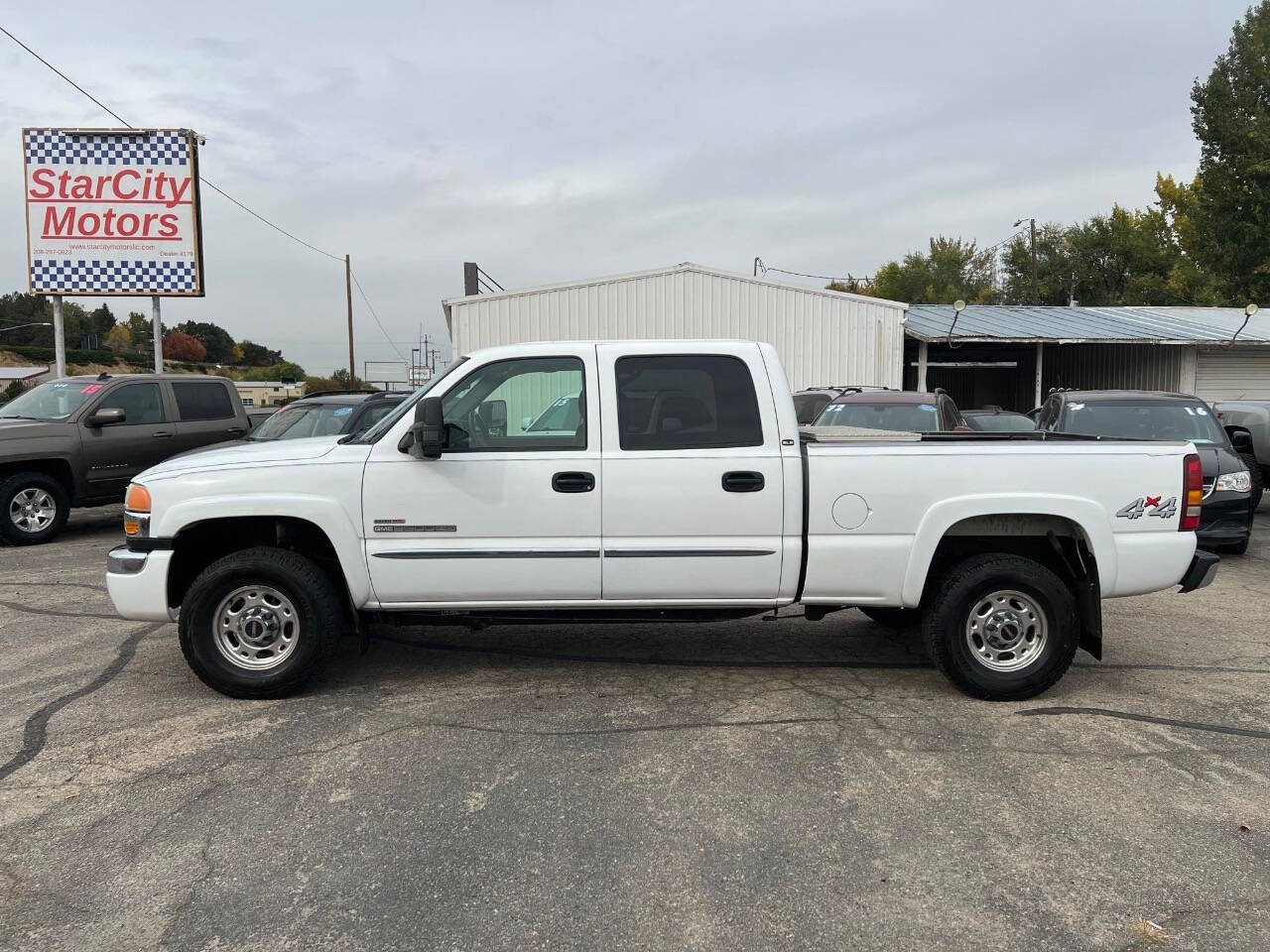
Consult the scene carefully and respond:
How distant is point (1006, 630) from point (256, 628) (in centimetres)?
399

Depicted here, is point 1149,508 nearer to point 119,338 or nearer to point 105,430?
point 105,430

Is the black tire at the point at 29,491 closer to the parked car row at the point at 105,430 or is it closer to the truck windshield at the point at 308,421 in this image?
the parked car row at the point at 105,430

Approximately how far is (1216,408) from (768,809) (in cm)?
1301

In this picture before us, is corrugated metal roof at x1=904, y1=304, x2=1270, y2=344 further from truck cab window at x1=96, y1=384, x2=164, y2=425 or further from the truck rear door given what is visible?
the truck rear door

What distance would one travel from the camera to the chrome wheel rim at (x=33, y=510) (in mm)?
10422

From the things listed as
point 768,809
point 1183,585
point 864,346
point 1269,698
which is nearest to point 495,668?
point 768,809

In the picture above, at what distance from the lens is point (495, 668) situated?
574 centimetres

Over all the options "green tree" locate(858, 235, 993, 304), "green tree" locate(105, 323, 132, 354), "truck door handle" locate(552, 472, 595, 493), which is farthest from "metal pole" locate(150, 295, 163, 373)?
"green tree" locate(105, 323, 132, 354)

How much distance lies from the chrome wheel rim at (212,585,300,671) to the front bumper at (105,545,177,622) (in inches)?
11.8

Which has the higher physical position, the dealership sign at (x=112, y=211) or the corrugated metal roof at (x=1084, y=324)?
the dealership sign at (x=112, y=211)

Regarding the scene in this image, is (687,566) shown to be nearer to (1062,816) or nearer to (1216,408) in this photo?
(1062,816)

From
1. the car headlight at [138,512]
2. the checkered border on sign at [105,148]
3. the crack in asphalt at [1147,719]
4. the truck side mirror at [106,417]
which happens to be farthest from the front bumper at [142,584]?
the checkered border on sign at [105,148]

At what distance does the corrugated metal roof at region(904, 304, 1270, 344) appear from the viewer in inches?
892

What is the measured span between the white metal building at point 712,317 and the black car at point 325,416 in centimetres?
891
